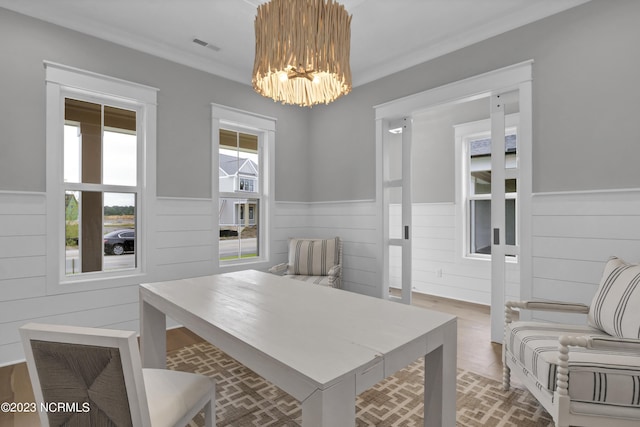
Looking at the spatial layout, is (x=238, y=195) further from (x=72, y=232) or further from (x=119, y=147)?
(x=72, y=232)

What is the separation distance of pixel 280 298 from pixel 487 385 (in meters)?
1.64

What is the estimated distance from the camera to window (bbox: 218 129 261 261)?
385 cm

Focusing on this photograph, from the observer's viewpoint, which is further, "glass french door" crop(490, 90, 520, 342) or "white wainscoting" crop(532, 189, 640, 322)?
"glass french door" crop(490, 90, 520, 342)

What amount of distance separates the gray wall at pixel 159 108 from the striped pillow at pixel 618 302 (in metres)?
3.28

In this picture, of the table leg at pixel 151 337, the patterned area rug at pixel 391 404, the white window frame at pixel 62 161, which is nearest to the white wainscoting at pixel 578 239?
the patterned area rug at pixel 391 404

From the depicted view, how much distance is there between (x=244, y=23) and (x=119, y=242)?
2339mm

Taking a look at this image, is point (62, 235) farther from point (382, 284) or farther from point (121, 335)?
point (382, 284)

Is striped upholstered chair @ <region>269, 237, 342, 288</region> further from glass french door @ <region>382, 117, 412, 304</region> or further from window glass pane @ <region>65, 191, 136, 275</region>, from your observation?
window glass pane @ <region>65, 191, 136, 275</region>

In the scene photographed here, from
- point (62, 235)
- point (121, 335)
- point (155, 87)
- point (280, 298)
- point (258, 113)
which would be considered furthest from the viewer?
point (258, 113)

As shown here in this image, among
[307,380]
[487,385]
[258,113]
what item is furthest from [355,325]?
[258,113]

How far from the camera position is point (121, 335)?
90 cm

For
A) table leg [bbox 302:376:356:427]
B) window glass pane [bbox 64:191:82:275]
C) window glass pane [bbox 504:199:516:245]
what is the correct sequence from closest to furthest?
1. table leg [bbox 302:376:356:427]
2. window glass pane [bbox 64:191:82:275]
3. window glass pane [bbox 504:199:516:245]

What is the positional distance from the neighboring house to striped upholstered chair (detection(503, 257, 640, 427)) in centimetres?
305

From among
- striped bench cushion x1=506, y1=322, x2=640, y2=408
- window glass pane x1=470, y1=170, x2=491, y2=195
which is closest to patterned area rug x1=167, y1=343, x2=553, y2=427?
striped bench cushion x1=506, y1=322, x2=640, y2=408
